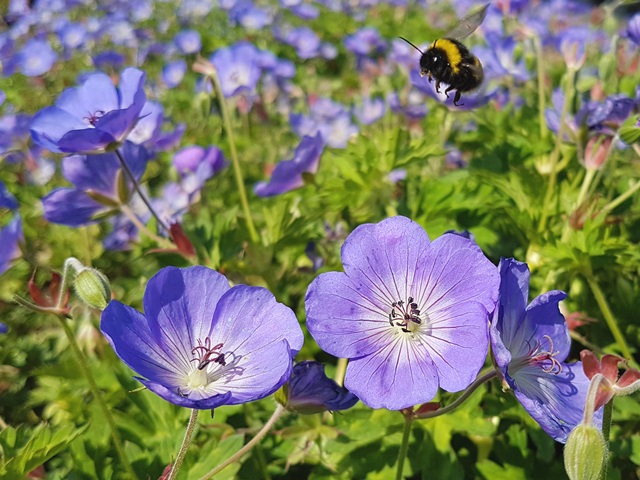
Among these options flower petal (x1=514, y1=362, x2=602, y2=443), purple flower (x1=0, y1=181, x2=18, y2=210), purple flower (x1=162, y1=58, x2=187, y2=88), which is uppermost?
flower petal (x1=514, y1=362, x2=602, y2=443)

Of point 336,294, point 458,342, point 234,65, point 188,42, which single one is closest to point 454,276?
point 458,342

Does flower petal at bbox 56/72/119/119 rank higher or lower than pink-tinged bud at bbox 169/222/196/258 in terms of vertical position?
higher

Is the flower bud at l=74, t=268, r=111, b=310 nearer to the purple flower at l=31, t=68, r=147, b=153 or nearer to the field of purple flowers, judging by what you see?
the field of purple flowers

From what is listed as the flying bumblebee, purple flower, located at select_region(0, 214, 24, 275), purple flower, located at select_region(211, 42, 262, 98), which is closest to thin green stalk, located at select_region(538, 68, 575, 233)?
the flying bumblebee

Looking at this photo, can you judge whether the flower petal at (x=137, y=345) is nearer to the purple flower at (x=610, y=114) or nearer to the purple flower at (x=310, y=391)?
the purple flower at (x=310, y=391)

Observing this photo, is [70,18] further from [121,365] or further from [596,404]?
[596,404]

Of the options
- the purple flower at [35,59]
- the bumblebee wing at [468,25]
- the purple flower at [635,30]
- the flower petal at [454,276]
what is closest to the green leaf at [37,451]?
the flower petal at [454,276]

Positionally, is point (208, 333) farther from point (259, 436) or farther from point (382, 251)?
point (382, 251)
